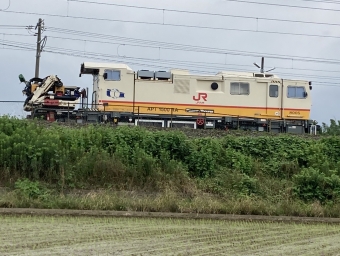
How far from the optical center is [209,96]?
26266mm

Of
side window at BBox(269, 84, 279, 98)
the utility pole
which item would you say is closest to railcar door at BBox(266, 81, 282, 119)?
side window at BBox(269, 84, 279, 98)

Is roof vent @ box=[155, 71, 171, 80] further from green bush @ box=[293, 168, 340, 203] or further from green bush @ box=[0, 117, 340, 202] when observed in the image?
green bush @ box=[293, 168, 340, 203]

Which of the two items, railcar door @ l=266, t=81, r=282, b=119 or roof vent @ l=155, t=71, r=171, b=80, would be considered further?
railcar door @ l=266, t=81, r=282, b=119

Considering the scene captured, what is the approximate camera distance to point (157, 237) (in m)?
9.28

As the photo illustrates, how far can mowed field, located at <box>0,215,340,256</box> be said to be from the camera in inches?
316

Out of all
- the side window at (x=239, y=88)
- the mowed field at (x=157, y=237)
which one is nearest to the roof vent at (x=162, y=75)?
the side window at (x=239, y=88)

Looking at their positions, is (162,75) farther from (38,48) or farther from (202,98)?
(38,48)

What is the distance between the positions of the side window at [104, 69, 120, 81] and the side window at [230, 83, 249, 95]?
618 centimetres

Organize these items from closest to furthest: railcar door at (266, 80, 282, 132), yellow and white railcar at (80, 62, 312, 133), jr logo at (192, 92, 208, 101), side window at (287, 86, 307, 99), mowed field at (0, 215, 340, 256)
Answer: mowed field at (0, 215, 340, 256) < yellow and white railcar at (80, 62, 312, 133) < jr logo at (192, 92, 208, 101) < railcar door at (266, 80, 282, 132) < side window at (287, 86, 307, 99)

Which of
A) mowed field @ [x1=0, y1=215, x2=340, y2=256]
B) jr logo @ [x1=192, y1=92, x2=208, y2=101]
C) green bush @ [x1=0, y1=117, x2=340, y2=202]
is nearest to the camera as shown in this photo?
mowed field @ [x1=0, y1=215, x2=340, y2=256]

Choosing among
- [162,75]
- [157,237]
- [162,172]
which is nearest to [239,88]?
[162,75]

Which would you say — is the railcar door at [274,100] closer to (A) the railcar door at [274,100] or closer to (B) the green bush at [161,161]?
(A) the railcar door at [274,100]

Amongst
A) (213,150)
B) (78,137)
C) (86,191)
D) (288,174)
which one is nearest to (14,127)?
(78,137)

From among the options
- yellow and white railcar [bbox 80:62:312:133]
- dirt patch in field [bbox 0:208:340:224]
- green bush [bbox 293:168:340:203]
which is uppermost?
yellow and white railcar [bbox 80:62:312:133]
